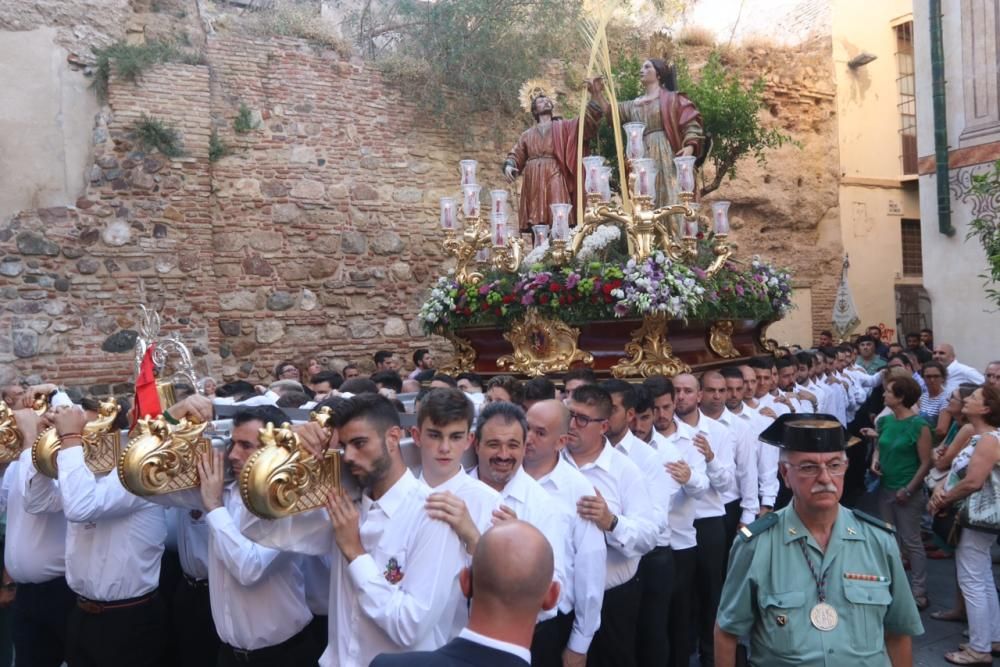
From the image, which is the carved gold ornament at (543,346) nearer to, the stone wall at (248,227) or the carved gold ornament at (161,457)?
the stone wall at (248,227)

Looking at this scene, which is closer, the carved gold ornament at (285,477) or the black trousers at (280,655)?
the carved gold ornament at (285,477)

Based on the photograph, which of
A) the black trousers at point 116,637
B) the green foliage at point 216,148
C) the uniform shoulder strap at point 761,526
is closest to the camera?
the uniform shoulder strap at point 761,526

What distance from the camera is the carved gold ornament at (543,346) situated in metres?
8.30

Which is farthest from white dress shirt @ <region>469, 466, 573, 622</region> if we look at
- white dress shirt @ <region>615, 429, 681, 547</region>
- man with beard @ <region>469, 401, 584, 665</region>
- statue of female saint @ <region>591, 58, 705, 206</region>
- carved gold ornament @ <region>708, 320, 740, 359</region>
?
statue of female saint @ <region>591, 58, 705, 206</region>

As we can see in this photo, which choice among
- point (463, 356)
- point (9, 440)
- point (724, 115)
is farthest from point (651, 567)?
A: point (724, 115)

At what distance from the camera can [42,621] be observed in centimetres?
466

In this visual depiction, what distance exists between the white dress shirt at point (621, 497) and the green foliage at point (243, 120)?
9.44 m

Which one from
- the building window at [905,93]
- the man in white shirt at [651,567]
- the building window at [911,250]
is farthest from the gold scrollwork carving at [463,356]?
the building window at [905,93]

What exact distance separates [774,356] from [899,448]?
289 centimetres

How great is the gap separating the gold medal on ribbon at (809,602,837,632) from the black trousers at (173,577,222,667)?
2782 millimetres

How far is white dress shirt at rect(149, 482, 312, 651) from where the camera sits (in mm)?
3250

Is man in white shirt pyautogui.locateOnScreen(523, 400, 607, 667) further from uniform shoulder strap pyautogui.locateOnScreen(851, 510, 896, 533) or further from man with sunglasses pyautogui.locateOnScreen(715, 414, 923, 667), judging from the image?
uniform shoulder strap pyautogui.locateOnScreen(851, 510, 896, 533)

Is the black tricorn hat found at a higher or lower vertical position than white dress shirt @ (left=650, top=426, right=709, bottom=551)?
higher

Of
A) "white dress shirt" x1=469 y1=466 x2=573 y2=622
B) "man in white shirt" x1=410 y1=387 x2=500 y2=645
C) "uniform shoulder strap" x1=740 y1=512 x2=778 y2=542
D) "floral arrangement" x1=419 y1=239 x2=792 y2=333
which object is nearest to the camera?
"uniform shoulder strap" x1=740 y1=512 x2=778 y2=542
